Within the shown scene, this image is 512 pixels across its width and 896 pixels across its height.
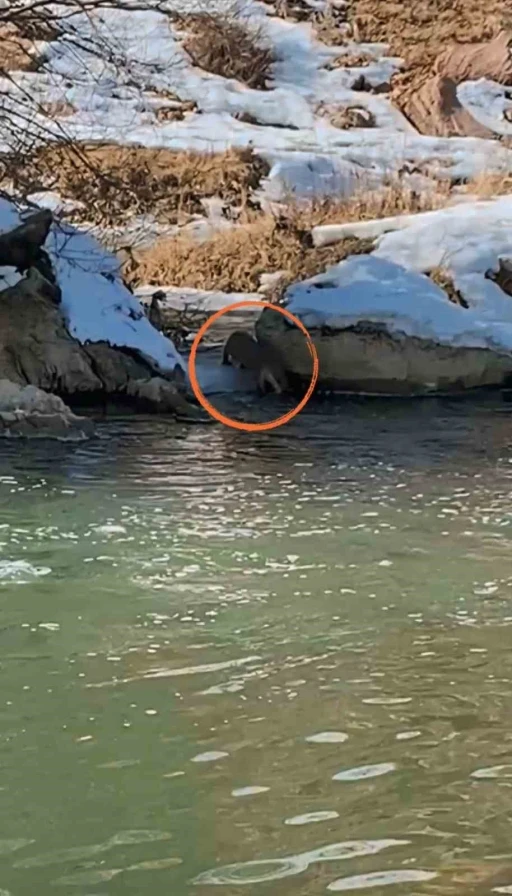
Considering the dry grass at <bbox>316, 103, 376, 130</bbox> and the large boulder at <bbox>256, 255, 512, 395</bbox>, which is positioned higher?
the dry grass at <bbox>316, 103, 376, 130</bbox>

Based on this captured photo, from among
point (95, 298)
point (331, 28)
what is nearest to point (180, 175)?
point (331, 28)

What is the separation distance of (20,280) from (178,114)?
9.86 meters

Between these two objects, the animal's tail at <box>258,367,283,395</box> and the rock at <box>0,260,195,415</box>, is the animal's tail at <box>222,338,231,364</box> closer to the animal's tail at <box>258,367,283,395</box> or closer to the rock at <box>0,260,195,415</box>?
the animal's tail at <box>258,367,283,395</box>

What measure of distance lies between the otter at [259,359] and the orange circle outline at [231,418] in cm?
26

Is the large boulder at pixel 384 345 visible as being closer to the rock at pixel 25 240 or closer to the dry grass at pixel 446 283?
the dry grass at pixel 446 283

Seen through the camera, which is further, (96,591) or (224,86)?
(224,86)

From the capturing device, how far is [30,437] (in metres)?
7.82

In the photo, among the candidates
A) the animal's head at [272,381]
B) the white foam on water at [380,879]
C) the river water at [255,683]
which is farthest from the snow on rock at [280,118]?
the white foam on water at [380,879]

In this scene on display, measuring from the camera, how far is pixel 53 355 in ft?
30.7

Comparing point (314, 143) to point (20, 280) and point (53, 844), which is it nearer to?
point (20, 280)

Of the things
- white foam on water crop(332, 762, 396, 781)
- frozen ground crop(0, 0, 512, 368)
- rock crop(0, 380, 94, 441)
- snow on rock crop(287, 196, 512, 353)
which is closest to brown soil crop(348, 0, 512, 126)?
frozen ground crop(0, 0, 512, 368)

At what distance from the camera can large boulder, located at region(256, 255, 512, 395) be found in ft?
33.8

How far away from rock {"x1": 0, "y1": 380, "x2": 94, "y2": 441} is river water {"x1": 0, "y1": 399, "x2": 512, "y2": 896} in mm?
1180

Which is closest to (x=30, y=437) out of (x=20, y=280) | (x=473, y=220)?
(x=20, y=280)
